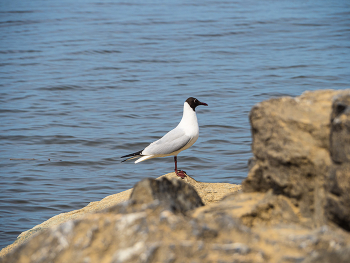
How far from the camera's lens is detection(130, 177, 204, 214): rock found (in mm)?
2576

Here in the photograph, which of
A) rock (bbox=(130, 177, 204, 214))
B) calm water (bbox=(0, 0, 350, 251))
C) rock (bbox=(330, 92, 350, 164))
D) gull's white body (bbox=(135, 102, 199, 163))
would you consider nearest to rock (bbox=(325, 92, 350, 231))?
rock (bbox=(330, 92, 350, 164))

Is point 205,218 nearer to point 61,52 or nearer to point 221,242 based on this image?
point 221,242

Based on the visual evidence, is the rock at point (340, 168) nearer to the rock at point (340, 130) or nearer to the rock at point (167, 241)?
the rock at point (340, 130)

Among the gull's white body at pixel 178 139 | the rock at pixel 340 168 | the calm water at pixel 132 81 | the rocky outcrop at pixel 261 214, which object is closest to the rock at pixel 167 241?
the rocky outcrop at pixel 261 214

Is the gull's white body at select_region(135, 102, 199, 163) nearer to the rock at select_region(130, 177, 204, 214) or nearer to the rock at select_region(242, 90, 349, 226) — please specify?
the rock at select_region(130, 177, 204, 214)

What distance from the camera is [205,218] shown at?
91.4 inches

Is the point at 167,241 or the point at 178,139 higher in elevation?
the point at 167,241

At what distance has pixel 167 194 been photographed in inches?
106

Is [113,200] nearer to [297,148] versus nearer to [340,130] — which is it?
[297,148]

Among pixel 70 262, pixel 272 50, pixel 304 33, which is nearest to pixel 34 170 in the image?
pixel 70 262

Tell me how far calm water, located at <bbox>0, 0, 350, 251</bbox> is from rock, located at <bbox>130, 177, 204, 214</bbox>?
141 inches

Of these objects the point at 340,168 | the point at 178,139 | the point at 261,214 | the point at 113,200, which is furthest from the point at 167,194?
the point at 178,139

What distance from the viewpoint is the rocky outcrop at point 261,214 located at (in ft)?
6.77

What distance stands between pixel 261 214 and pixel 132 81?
12.9 metres
